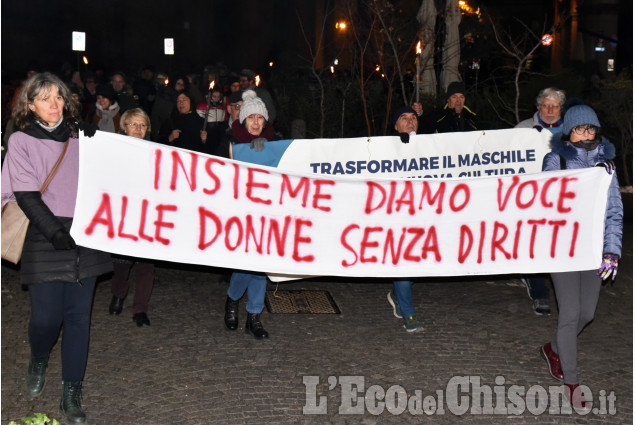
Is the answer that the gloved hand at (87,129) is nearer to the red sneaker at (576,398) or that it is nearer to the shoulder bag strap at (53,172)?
the shoulder bag strap at (53,172)

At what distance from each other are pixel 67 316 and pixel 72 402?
49cm

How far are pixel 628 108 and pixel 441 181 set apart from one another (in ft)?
34.5

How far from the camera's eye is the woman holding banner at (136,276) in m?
6.15

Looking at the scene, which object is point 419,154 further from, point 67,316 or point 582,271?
point 67,316

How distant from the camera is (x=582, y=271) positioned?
17.3 feet

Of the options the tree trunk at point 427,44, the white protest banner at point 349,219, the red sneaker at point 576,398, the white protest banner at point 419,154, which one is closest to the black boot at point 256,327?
the white protest banner at point 349,219

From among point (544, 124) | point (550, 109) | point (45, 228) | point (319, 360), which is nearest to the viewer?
point (45, 228)

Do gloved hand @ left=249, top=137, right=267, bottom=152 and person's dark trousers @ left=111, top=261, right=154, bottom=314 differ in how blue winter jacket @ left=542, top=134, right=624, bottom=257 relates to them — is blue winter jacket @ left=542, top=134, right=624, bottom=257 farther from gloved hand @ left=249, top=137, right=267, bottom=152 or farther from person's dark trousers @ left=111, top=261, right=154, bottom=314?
person's dark trousers @ left=111, top=261, right=154, bottom=314

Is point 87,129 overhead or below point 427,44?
below

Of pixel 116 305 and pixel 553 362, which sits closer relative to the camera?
pixel 553 362

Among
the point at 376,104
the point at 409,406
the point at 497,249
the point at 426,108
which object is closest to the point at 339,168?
the point at 497,249

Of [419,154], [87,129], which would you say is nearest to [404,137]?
[419,154]

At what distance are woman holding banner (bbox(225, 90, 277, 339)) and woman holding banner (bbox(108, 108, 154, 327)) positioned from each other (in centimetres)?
66

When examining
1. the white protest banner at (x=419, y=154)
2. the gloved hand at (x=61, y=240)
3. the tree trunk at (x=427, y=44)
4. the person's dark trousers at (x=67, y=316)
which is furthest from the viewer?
the tree trunk at (x=427, y=44)
